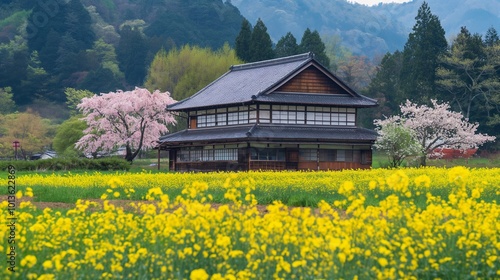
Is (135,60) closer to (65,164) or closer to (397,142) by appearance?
(65,164)

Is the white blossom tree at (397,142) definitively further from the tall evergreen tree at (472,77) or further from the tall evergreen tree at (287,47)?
the tall evergreen tree at (287,47)

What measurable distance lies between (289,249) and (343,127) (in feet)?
107

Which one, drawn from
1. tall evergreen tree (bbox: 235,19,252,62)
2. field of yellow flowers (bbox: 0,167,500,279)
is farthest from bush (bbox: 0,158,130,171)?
field of yellow flowers (bbox: 0,167,500,279)

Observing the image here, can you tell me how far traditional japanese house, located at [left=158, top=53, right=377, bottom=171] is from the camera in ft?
123

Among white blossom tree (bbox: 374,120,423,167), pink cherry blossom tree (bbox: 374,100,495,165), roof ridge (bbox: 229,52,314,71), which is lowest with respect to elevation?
white blossom tree (bbox: 374,120,423,167)

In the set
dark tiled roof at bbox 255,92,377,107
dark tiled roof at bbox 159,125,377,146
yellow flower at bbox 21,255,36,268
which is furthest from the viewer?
dark tiled roof at bbox 255,92,377,107

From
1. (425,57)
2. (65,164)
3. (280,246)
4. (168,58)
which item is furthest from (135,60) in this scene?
(280,246)

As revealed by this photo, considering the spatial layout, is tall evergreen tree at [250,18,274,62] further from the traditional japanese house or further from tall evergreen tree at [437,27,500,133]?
the traditional japanese house

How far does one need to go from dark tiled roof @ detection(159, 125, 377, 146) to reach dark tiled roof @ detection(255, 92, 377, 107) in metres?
1.51

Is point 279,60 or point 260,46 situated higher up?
point 260,46

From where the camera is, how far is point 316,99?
39.3m

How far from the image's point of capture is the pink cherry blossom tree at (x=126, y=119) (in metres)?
48.0

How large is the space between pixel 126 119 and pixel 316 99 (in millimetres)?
16607

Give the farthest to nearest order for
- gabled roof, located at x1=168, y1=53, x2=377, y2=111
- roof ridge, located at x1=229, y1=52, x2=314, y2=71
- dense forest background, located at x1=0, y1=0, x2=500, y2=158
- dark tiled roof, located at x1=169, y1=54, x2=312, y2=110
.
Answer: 1. dense forest background, located at x1=0, y1=0, x2=500, y2=158
2. roof ridge, located at x1=229, y1=52, x2=314, y2=71
3. dark tiled roof, located at x1=169, y1=54, x2=312, y2=110
4. gabled roof, located at x1=168, y1=53, x2=377, y2=111
